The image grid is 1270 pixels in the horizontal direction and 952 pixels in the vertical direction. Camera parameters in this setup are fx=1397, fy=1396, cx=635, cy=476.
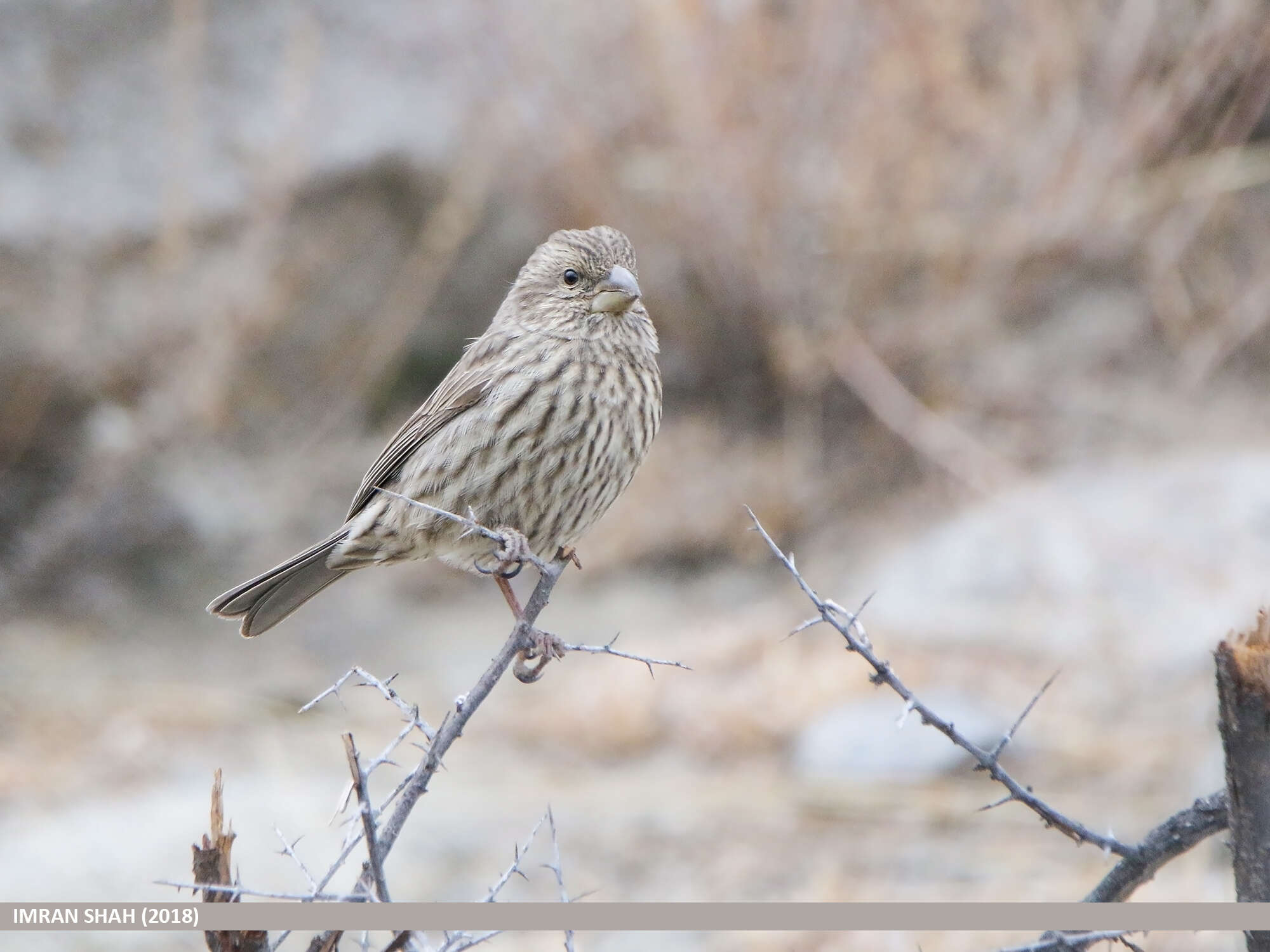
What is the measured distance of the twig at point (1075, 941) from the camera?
1.83 m

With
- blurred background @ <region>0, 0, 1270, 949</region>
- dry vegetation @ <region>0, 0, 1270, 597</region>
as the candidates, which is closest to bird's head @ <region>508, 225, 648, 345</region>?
blurred background @ <region>0, 0, 1270, 949</region>

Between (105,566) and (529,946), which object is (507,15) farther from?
(529,946)

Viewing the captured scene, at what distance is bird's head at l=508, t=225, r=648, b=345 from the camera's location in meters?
3.23

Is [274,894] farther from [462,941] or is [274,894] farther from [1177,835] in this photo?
[1177,835]

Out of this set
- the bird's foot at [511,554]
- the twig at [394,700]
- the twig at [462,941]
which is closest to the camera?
the twig at [462,941]

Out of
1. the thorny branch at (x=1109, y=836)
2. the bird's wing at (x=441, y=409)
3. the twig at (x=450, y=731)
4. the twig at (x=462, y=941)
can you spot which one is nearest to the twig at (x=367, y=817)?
the twig at (x=450, y=731)

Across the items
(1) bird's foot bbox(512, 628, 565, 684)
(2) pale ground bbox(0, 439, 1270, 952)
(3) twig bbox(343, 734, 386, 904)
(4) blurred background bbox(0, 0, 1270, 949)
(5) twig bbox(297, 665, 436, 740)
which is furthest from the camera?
(4) blurred background bbox(0, 0, 1270, 949)

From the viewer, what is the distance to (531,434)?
123 inches

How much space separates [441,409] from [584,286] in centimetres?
46

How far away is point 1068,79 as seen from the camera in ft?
22.7

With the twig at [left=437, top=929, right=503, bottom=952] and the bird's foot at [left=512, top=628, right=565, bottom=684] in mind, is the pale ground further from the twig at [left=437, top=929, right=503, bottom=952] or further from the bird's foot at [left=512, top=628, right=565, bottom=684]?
the twig at [left=437, top=929, right=503, bottom=952]

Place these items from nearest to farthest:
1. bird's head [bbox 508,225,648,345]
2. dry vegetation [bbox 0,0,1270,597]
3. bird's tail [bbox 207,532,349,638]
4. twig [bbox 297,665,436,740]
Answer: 1. twig [bbox 297,665,436,740]
2. bird's head [bbox 508,225,648,345]
3. bird's tail [bbox 207,532,349,638]
4. dry vegetation [bbox 0,0,1270,597]

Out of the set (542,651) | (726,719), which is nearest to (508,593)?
(542,651)
